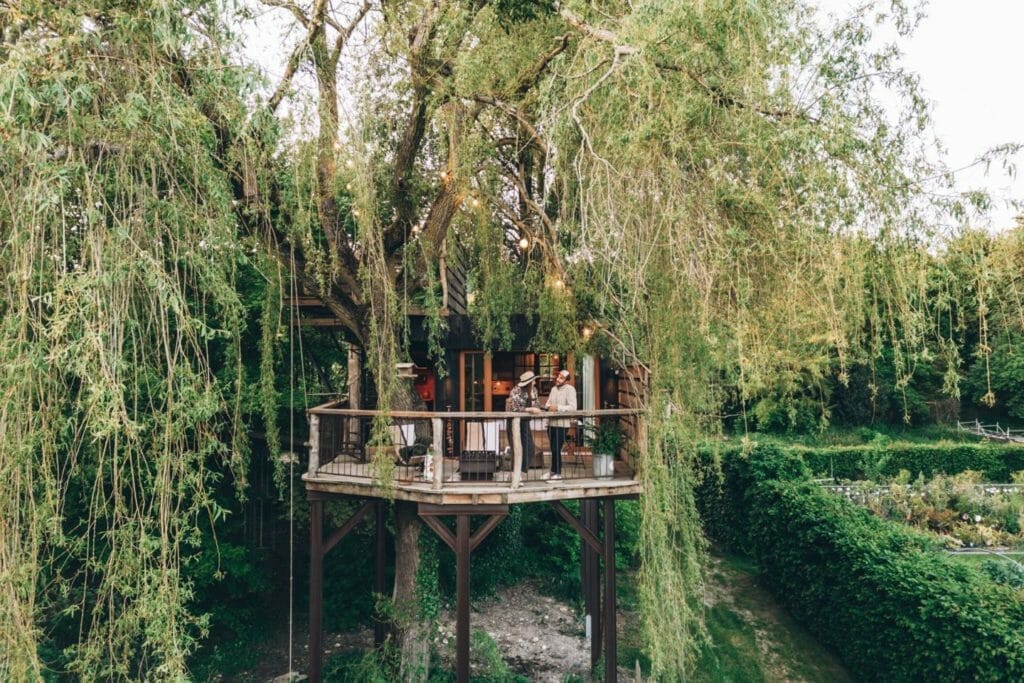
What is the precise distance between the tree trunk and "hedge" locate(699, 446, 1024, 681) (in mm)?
5413

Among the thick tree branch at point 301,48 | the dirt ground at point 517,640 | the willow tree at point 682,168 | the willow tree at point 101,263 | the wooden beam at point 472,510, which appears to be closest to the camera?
the willow tree at point 101,263

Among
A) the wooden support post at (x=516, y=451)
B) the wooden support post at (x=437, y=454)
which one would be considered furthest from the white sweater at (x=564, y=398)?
the wooden support post at (x=437, y=454)

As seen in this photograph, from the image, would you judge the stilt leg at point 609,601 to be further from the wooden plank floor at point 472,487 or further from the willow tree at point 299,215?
the willow tree at point 299,215

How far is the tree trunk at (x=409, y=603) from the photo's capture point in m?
6.46

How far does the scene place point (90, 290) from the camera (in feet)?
10.3

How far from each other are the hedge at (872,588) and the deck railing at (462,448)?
141 inches

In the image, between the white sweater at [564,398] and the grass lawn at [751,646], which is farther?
the grass lawn at [751,646]

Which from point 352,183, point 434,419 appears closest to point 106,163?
point 352,183

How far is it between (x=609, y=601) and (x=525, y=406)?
7.49 feet

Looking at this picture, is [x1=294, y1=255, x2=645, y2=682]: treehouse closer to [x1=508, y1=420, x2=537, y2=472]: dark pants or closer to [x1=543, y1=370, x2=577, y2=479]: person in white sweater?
[x1=508, y1=420, x2=537, y2=472]: dark pants

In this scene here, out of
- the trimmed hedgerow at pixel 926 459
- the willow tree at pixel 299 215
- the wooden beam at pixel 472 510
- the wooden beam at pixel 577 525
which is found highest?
the willow tree at pixel 299 215

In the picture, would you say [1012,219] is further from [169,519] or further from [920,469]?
[920,469]

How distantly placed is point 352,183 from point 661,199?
2.41m

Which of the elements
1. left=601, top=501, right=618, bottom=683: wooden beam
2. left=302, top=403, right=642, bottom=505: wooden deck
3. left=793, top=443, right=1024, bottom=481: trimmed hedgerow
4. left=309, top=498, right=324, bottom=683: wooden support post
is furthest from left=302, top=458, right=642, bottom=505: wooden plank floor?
left=793, top=443, right=1024, bottom=481: trimmed hedgerow
